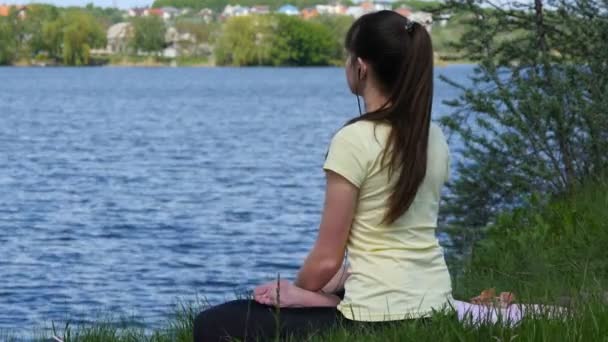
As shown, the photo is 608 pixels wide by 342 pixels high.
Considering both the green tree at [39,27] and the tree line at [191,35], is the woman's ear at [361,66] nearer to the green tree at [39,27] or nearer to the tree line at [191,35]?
the tree line at [191,35]

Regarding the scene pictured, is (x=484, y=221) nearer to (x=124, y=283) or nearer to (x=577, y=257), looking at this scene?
(x=577, y=257)

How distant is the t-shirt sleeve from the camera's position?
4238 mm

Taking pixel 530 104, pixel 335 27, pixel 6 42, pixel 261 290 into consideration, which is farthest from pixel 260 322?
pixel 6 42

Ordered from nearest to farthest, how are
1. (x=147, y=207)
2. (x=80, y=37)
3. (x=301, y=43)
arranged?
(x=147, y=207) → (x=80, y=37) → (x=301, y=43)

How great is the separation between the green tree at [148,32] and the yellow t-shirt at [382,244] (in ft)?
525

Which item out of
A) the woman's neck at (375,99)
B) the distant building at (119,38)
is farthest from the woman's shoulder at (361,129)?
the distant building at (119,38)

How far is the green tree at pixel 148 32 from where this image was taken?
163000mm

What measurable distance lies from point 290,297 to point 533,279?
2.80 meters

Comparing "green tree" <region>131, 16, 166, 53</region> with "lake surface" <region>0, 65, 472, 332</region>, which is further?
"green tree" <region>131, 16, 166, 53</region>

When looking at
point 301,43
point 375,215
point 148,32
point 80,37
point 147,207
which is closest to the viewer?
point 375,215

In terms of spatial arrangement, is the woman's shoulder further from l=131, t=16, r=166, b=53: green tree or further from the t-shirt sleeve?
l=131, t=16, r=166, b=53: green tree

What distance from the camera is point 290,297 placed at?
4.37 m

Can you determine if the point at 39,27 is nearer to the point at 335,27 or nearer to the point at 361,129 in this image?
the point at 335,27

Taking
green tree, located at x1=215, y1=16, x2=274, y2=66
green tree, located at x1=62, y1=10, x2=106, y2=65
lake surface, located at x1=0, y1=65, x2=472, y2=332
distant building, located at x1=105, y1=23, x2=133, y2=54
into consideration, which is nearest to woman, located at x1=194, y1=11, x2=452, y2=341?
lake surface, located at x1=0, y1=65, x2=472, y2=332
